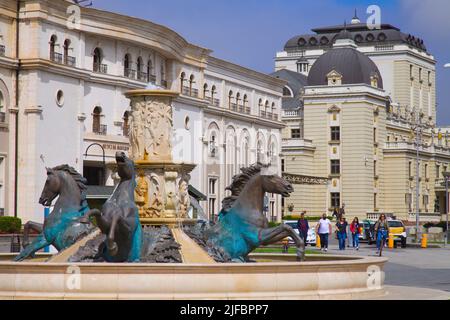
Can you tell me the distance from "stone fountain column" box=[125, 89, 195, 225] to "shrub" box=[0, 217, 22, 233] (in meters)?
Answer: 26.2

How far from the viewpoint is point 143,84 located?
184 ft

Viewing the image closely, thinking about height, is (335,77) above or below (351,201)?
above

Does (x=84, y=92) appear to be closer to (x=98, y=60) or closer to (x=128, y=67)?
(x=98, y=60)

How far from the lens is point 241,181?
18094 mm

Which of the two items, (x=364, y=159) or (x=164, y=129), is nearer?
(x=164, y=129)

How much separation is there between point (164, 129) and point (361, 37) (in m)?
93.8

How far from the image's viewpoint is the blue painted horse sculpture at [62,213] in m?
17.9

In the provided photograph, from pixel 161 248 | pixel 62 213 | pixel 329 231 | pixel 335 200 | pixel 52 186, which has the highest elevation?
pixel 52 186

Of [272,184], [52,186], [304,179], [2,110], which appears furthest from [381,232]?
[304,179]

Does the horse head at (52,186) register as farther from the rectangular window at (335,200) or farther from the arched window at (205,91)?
the rectangular window at (335,200)

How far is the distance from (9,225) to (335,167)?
47.2 meters

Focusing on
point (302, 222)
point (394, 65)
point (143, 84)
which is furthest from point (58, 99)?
point (394, 65)
